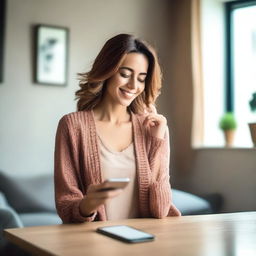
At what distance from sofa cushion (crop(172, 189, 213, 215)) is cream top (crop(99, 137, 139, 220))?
1.78 meters

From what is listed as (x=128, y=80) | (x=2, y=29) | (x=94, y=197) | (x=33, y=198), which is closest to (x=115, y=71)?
(x=128, y=80)

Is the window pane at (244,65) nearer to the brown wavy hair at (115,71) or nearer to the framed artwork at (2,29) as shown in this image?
the framed artwork at (2,29)

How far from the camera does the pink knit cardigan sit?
1.65 meters

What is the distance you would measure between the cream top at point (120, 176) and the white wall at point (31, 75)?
6.56 feet

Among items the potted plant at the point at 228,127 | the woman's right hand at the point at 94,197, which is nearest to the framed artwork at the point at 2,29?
the potted plant at the point at 228,127

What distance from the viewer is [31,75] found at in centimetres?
369

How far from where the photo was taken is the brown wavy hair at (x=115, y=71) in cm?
174

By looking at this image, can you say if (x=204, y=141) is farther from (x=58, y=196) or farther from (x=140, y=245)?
(x=140, y=245)

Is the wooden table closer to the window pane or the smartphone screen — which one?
the smartphone screen

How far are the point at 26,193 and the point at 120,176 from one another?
1.87m

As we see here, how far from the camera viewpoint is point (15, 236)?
4.42ft

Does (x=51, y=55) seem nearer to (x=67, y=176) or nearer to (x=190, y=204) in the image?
(x=190, y=204)

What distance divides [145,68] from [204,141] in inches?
95.8

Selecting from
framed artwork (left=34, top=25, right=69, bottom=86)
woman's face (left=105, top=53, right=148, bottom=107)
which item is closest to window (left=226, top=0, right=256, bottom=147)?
framed artwork (left=34, top=25, right=69, bottom=86)
